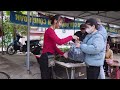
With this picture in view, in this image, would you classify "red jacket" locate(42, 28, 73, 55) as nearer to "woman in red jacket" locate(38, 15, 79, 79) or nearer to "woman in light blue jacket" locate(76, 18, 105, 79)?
"woman in red jacket" locate(38, 15, 79, 79)

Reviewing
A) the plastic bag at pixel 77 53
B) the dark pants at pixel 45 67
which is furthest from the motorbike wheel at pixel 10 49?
the plastic bag at pixel 77 53

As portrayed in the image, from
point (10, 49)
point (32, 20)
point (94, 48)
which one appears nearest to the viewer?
point (94, 48)

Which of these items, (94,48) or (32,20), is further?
(32,20)

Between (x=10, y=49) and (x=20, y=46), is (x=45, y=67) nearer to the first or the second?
(x=20, y=46)

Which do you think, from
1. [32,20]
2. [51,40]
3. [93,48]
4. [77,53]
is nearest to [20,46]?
[32,20]

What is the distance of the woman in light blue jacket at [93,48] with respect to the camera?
2365mm

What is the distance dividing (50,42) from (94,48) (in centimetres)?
67

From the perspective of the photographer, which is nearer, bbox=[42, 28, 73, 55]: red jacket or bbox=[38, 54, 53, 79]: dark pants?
bbox=[42, 28, 73, 55]: red jacket

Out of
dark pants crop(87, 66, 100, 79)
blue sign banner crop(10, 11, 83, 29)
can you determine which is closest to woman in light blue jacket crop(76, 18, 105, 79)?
dark pants crop(87, 66, 100, 79)

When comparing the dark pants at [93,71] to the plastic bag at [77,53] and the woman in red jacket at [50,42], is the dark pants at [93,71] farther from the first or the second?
the woman in red jacket at [50,42]

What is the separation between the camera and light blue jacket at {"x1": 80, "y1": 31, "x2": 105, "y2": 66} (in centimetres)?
236

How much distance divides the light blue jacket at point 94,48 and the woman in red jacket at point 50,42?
281 mm

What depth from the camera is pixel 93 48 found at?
2.35 meters
